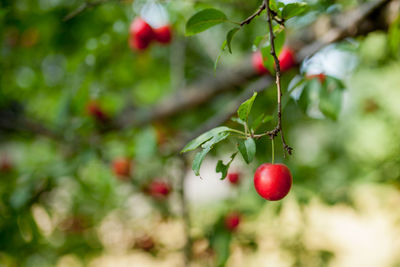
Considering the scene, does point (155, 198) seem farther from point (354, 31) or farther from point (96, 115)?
point (354, 31)

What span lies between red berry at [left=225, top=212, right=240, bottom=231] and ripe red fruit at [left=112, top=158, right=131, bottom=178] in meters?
0.72

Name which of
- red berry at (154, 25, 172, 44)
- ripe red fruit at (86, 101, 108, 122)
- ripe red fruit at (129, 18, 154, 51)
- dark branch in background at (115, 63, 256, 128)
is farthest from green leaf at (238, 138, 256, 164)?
ripe red fruit at (86, 101, 108, 122)

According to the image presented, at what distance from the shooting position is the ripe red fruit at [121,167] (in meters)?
1.85

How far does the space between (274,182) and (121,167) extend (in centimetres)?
140

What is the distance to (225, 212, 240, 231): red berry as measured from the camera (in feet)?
4.63

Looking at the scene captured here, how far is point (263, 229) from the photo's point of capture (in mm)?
1875

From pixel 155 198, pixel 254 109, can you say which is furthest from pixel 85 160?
pixel 254 109

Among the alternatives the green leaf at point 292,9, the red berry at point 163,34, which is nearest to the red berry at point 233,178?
the red berry at point 163,34

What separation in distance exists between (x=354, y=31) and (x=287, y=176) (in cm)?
91

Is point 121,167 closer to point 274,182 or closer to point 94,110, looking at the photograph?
point 94,110

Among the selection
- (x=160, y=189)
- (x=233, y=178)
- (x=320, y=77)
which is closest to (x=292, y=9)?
(x=320, y=77)

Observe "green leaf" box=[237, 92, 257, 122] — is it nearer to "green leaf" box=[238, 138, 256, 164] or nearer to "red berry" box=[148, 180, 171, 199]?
"green leaf" box=[238, 138, 256, 164]

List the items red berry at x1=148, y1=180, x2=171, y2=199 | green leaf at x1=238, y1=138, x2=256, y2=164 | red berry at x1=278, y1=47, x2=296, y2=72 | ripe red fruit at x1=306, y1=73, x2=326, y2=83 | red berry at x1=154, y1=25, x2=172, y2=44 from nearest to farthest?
1. green leaf at x1=238, y1=138, x2=256, y2=164
2. ripe red fruit at x1=306, y1=73, x2=326, y2=83
3. red berry at x1=278, y1=47, x2=296, y2=72
4. red berry at x1=154, y1=25, x2=172, y2=44
5. red berry at x1=148, y1=180, x2=171, y2=199

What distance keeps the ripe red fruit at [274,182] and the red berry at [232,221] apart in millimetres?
858
